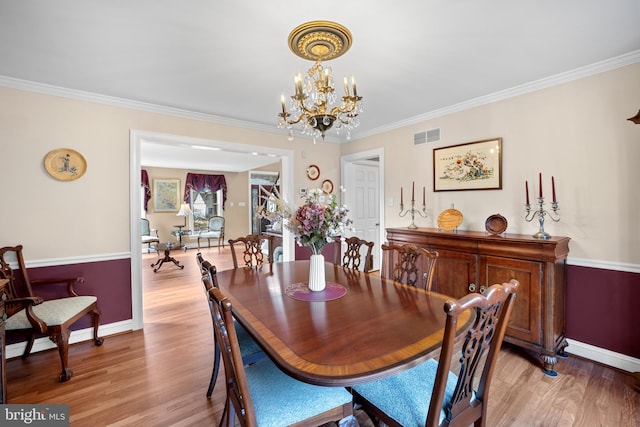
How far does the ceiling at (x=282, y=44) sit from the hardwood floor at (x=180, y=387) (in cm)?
238

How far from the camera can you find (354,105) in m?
1.73

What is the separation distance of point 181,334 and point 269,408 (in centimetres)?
211

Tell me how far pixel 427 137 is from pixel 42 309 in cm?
408

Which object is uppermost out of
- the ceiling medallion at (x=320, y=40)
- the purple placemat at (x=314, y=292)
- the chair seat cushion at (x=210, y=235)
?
the ceiling medallion at (x=320, y=40)

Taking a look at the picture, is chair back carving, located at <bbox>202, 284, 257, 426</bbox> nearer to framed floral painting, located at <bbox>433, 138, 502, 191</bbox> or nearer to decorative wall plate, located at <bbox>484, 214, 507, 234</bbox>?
decorative wall plate, located at <bbox>484, 214, 507, 234</bbox>

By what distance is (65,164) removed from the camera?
262 centimetres

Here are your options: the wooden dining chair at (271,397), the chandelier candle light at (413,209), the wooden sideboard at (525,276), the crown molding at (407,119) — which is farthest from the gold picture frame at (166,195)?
the wooden dining chair at (271,397)

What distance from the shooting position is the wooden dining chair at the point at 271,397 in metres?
1.03

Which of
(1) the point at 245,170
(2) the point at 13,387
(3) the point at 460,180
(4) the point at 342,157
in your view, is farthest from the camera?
(1) the point at 245,170

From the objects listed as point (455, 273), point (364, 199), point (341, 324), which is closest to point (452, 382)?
point (341, 324)

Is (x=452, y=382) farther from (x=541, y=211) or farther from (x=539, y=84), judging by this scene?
(x=539, y=84)

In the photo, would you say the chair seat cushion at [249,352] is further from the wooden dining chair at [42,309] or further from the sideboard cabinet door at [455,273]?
the sideboard cabinet door at [455,273]

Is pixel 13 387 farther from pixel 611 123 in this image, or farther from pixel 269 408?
pixel 611 123

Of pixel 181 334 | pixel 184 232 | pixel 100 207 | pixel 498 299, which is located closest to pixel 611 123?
pixel 498 299
